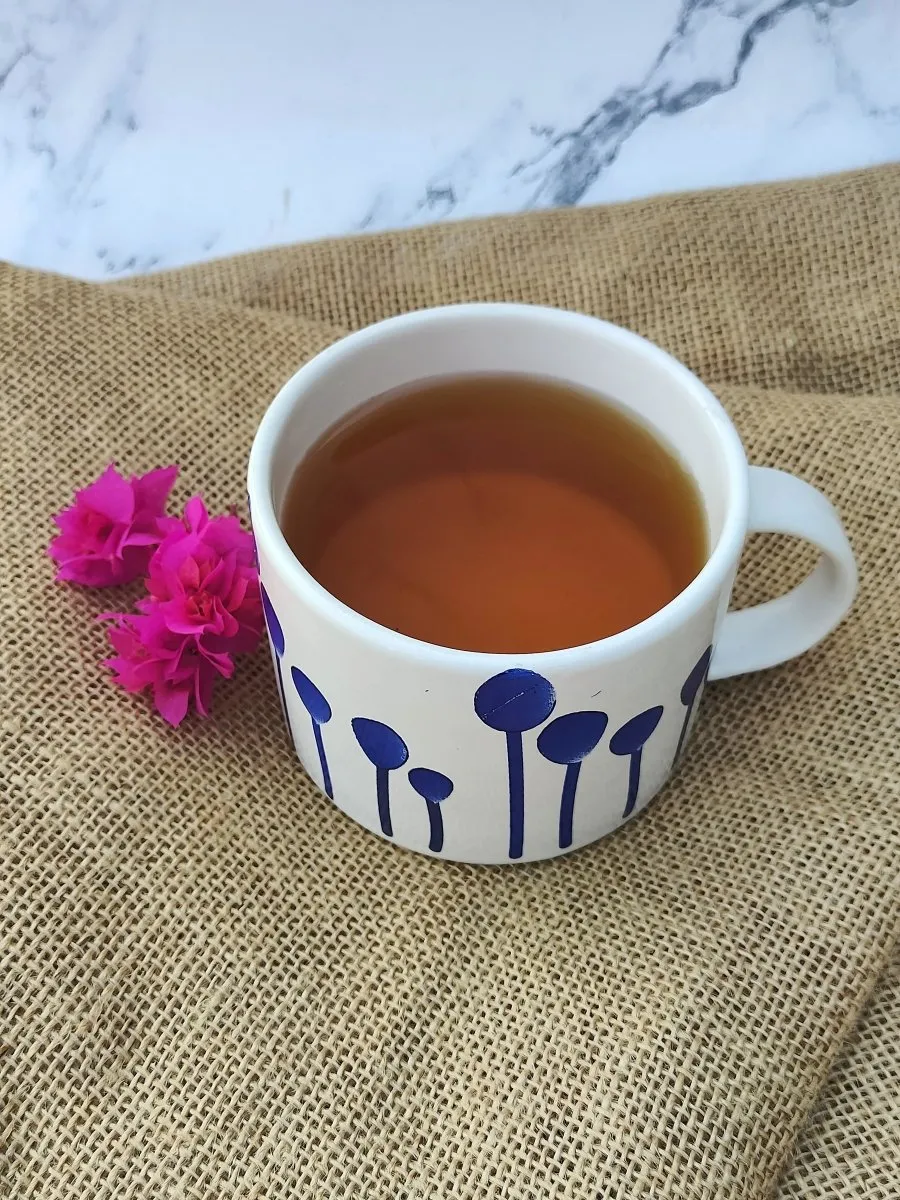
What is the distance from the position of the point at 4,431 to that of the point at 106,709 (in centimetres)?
18

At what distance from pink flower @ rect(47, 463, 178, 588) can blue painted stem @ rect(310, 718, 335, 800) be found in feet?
0.48

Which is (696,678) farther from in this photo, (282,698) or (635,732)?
(282,698)

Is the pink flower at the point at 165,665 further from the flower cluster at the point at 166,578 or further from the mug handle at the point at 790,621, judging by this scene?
the mug handle at the point at 790,621

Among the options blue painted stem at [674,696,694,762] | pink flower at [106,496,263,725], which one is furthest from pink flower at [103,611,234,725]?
blue painted stem at [674,696,694,762]

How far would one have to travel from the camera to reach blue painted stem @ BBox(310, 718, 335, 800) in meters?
0.53

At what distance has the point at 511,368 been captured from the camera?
0.60m

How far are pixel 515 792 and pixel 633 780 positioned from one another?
0.06 meters

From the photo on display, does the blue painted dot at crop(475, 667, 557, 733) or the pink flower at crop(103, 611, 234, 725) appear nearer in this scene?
the blue painted dot at crop(475, 667, 557, 733)

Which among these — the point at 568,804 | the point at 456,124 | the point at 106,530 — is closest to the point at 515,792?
the point at 568,804

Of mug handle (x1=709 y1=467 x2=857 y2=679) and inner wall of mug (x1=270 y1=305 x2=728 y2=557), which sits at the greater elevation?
inner wall of mug (x1=270 y1=305 x2=728 y2=557)

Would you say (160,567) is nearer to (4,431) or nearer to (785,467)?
(4,431)

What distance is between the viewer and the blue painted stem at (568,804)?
50 cm

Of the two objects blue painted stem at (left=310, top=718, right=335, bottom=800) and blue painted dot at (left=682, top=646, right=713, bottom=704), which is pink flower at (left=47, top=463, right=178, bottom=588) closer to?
blue painted stem at (left=310, top=718, right=335, bottom=800)

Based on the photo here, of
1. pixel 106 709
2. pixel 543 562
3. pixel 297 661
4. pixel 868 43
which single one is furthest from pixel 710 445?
pixel 868 43
